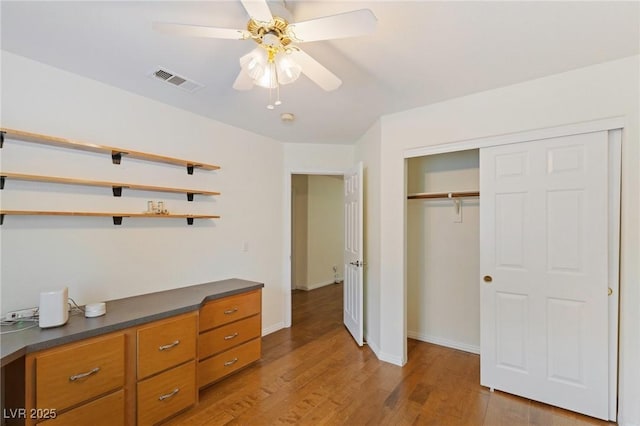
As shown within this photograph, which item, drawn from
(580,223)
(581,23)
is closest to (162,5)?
(581,23)

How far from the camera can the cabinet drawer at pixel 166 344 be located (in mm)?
1956

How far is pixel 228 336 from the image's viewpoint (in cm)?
266

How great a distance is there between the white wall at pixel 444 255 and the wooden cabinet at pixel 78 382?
289cm

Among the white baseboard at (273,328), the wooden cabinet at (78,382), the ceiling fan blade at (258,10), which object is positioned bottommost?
the white baseboard at (273,328)

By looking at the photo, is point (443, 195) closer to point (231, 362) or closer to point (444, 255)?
point (444, 255)

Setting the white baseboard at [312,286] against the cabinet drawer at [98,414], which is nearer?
the cabinet drawer at [98,414]

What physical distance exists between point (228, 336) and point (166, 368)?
63 centimetres

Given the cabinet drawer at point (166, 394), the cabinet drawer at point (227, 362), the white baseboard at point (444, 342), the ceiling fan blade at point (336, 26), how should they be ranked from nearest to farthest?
the ceiling fan blade at point (336, 26)
the cabinet drawer at point (166, 394)
the cabinet drawer at point (227, 362)
the white baseboard at point (444, 342)

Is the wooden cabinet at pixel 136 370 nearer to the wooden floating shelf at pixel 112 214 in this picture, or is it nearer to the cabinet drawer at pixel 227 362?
the cabinet drawer at pixel 227 362

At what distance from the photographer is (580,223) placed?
216 cm

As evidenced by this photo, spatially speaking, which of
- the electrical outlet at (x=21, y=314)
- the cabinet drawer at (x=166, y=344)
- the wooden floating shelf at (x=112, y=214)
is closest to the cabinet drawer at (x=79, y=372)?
the cabinet drawer at (x=166, y=344)

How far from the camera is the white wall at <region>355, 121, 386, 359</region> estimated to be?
3.15 m

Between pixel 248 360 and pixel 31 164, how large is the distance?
2.26 m

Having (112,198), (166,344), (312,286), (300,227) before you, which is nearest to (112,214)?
(112,198)
